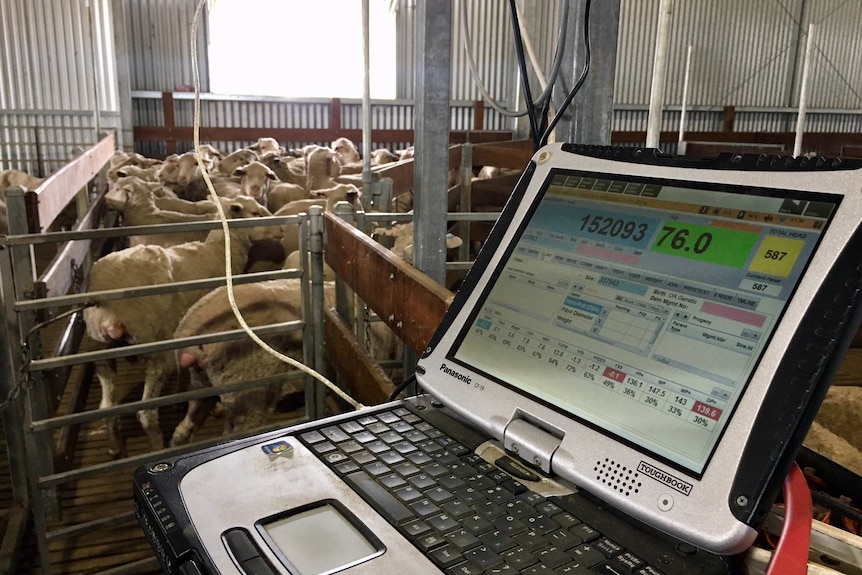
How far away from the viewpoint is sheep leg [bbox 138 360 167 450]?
3.68 metres

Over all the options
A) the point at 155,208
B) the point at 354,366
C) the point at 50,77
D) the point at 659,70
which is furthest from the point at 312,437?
the point at 50,77

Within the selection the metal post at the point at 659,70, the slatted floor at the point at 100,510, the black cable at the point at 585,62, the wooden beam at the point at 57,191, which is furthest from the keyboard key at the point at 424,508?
the wooden beam at the point at 57,191

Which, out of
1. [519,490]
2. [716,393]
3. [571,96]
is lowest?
[519,490]

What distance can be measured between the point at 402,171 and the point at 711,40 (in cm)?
1519

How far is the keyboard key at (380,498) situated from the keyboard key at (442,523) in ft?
0.08

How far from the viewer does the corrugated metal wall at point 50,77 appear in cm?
1395

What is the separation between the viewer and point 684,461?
0.76 metres

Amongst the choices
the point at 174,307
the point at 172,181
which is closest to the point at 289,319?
the point at 174,307

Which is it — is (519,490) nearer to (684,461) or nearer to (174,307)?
(684,461)

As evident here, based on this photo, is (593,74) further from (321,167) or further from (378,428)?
(321,167)

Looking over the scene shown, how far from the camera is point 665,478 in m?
0.76

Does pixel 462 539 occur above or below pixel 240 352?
above

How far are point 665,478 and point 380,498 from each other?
0.32 metres

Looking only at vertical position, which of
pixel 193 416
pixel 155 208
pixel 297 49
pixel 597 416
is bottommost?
pixel 193 416
